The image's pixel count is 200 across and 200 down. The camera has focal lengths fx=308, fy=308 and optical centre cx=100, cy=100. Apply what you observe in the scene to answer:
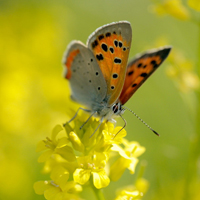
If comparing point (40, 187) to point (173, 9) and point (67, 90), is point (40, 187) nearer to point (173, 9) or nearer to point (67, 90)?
point (173, 9)

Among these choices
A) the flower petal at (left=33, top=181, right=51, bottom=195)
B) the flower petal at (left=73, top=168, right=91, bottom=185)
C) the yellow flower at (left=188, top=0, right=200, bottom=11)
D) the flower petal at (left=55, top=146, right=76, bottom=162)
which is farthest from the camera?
the yellow flower at (left=188, top=0, right=200, bottom=11)

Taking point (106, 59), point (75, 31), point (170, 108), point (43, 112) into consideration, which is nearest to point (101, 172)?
point (106, 59)

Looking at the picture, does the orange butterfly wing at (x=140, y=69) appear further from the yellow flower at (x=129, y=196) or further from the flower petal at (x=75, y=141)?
the yellow flower at (x=129, y=196)

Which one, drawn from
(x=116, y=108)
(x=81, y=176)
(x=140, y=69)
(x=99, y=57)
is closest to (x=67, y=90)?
(x=99, y=57)

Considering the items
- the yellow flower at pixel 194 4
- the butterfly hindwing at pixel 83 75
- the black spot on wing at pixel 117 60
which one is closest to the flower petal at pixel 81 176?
the butterfly hindwing at pixel 83 75

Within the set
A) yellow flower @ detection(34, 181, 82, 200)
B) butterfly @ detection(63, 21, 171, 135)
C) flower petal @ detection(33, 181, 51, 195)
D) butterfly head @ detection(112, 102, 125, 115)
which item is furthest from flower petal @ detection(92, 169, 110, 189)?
butterfly head @ detection(112, 102, 125, 115)

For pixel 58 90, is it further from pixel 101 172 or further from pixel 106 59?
pixel 101 172

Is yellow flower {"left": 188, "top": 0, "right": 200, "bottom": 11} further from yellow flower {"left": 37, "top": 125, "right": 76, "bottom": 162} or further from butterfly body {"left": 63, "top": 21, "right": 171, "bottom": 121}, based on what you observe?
yellow flower {"left": 37, "top": 125, "right": 76, "bottom": 162}
